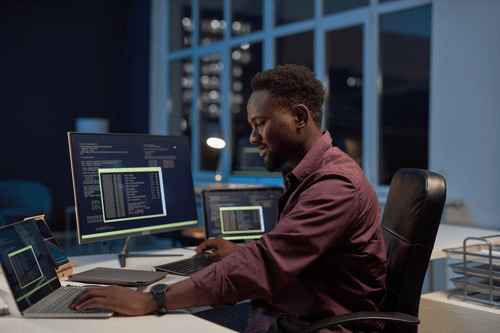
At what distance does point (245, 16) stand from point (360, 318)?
5233 mm

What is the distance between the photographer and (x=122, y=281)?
4.93 ft

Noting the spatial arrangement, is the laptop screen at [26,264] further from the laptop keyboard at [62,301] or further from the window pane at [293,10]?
the window pane at [293,10]

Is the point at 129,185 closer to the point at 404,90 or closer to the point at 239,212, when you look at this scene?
the point at 239,212

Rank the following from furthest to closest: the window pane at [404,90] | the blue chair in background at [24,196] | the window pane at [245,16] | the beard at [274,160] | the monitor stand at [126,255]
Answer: the window pane at [245,16]
the blue chair in background at [24,196]
the window pane at [404,90]
the monitor stand at [126,255]
the beard at [274,160]

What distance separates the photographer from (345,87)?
472cm

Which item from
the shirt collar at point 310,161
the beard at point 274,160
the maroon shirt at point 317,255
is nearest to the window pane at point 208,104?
the beard at point 274,160

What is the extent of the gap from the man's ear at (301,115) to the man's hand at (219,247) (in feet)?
2.23

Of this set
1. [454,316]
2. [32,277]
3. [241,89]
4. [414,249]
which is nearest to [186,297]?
[32,277]

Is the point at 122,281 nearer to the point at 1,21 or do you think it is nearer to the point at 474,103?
the point at 474,103

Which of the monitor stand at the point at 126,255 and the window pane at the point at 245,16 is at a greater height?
the window pane at the point at 245,16

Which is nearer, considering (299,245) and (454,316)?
(299,245)

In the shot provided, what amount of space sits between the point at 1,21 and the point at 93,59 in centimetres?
127

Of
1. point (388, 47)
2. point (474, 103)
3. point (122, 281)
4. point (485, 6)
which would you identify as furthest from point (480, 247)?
point (388, 47)

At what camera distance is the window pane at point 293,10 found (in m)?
5.02
